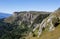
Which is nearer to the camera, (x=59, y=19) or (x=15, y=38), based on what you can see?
(x=59, y=19)

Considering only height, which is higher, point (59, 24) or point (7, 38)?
point (59, 24)

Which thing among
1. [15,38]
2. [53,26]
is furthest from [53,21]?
[15,38]

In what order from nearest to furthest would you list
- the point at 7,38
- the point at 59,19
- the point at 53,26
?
the point at 53,26
the point at 59,19
the point at 7,38

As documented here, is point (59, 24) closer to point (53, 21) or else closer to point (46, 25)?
point (53, 21)

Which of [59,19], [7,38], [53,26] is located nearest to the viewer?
[53,26]

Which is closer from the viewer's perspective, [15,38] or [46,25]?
[46,25]

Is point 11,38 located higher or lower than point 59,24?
lower

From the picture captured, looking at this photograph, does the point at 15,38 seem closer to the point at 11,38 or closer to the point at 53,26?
the point at 11,38

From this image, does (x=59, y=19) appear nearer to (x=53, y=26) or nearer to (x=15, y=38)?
(x=53, y=26)

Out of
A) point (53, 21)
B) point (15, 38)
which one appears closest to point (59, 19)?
point (53, 21)
